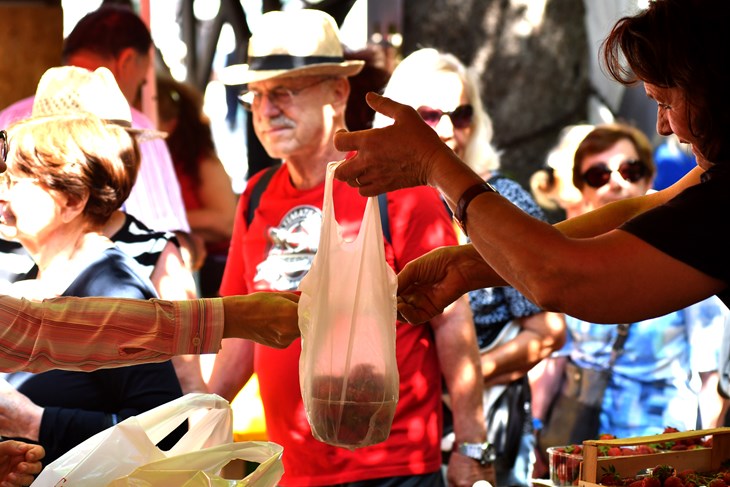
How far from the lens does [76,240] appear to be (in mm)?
3016

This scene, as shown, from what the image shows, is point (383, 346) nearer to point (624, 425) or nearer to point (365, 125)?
point (624, 425)

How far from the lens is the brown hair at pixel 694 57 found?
1796mm

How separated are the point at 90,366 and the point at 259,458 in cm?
38

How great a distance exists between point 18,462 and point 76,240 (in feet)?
3.19

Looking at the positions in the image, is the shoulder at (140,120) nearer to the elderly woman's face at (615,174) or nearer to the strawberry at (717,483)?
the elderly woman's face at (615,174)

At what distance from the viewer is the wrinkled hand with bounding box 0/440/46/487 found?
215 centimetres

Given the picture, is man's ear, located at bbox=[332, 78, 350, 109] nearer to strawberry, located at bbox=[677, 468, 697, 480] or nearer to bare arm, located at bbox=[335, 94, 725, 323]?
bare arm, located at bbox=[335, 94, 725, 323]

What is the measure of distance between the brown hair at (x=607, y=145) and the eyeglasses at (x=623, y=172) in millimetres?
29

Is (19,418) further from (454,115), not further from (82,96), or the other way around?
(454,115)

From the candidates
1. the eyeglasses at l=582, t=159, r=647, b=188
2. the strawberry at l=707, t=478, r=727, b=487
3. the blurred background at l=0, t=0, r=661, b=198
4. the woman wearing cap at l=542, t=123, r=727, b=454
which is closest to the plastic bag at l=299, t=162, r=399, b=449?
the strawberry at l=707, t=478, r=727, b=487

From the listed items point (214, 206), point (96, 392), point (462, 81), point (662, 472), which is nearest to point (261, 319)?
point (96, 392)

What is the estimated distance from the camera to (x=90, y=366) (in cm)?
212

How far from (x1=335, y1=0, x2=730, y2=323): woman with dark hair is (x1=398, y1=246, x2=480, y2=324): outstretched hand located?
35 cm

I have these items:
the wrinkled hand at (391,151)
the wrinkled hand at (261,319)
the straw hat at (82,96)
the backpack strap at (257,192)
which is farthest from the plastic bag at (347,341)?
the straw hat at (82,96)
